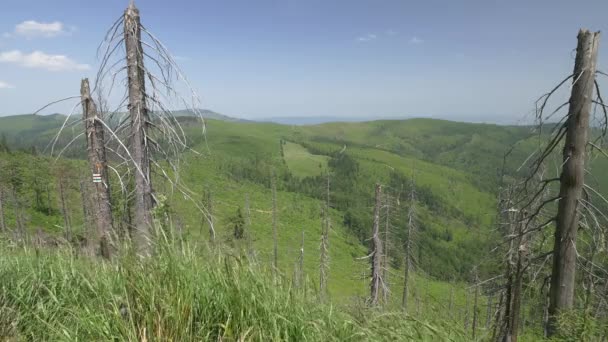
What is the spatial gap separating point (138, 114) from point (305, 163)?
171m

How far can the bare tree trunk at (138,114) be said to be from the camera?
21.2ft

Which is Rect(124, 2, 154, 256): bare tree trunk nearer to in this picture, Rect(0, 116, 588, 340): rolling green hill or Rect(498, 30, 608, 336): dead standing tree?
Rect(0, 116, 588, 340): rolling green hill

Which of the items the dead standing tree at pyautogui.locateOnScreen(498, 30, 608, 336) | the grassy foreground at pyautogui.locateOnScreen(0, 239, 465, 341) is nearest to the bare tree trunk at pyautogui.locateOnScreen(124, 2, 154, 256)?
the grassy foreground at pyautogui.locateOnScreen(0, 239, 465, 341)

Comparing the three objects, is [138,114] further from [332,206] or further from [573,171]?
[332,206]

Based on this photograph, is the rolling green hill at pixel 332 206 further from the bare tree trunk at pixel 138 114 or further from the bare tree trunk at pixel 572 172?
the bare tree trunk at pixel 572 172

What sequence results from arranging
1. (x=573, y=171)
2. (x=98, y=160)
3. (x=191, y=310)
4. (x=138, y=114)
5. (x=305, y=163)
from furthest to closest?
(x=305, y=163), (x=98, y=160), (x=138, y=114), (x=573, y=171), (x=191, y=310)

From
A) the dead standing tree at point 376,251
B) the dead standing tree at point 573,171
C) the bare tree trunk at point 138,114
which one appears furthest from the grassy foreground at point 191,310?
the dead standing tree at point 376,251

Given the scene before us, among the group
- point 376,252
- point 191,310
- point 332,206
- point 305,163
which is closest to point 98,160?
point 191,310

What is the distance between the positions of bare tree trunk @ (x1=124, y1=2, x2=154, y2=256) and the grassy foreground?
282 cm

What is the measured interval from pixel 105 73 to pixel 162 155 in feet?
5.70

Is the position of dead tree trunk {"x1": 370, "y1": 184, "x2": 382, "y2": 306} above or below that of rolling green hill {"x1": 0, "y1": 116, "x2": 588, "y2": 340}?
above

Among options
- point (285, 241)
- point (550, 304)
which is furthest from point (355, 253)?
point (550, 304)

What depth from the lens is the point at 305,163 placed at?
177500 millimetres

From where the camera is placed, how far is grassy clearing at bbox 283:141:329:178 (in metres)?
166
